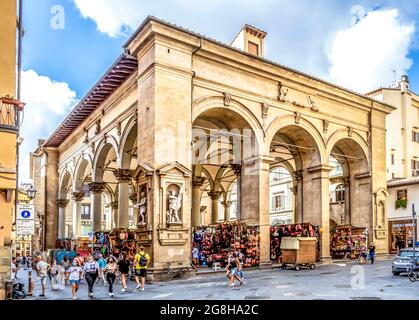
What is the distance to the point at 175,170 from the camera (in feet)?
62.7

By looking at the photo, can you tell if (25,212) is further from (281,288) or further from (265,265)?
(265,265)

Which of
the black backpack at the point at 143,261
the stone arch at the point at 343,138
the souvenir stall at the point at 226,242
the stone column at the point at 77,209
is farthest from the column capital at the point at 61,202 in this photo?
the black backpack at the point at 143,261

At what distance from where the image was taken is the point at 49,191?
37.3 m

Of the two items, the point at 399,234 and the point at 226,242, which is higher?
the point at 226,242

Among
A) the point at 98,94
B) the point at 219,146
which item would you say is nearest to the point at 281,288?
the point at 219,146

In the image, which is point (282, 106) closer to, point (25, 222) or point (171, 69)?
point (171, 69)

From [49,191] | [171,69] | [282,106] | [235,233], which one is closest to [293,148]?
[282,106]

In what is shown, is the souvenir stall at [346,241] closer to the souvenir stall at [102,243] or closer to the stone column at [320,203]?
the stone column at [320,203]

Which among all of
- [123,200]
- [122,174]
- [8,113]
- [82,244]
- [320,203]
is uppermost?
[8,113]

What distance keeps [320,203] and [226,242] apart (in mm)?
6173

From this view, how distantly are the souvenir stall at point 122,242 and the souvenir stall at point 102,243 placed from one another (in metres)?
0.88

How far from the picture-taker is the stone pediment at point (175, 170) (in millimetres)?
18656

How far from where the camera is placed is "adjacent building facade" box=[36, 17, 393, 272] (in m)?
19.1

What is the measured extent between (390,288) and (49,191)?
29182mm
